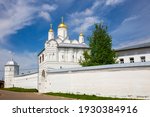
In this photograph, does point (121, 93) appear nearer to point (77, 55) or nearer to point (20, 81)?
point (77, 55)

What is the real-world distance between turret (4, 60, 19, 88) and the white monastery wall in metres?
2.24

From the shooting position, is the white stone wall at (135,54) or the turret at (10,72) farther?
the turret at (10,72)

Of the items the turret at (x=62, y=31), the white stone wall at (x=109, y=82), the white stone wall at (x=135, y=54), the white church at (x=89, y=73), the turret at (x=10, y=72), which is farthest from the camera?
the turret at (x=10, y=72)

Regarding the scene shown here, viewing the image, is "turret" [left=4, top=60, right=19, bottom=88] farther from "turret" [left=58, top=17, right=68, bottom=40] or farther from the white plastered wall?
the white plastered wall

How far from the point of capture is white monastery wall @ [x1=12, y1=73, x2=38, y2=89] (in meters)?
39.7

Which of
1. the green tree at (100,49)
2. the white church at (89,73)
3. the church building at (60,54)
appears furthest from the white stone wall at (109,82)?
the church building at (60,54)

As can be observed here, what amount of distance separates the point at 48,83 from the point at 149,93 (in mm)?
13429

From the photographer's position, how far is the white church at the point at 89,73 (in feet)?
57.7

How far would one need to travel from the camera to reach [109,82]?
19312 mm

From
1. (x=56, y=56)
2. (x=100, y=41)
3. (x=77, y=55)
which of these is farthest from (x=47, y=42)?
(x=100, y=41)

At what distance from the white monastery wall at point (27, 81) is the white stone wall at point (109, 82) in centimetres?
1525

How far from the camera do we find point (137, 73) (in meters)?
17.5

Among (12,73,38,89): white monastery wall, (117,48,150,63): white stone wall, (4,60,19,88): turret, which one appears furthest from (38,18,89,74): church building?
(4,60,19,88): turret

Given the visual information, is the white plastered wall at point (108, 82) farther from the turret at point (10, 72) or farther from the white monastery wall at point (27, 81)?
the turret at point (10, 72)
